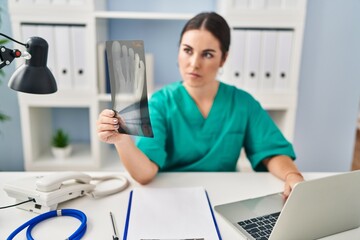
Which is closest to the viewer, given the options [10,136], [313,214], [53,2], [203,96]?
[313,214]

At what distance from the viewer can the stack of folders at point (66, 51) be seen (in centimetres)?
171

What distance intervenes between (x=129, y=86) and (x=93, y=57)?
1020mm

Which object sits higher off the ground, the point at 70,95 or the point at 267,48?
the point at 267,48

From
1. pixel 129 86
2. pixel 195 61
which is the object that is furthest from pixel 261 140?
pixel 129 86

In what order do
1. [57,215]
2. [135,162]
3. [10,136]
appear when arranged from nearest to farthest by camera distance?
[57,215] < [135,162] < [10,136]

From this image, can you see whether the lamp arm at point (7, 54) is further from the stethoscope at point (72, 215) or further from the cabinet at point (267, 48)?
the cabinet at point (267, 48)

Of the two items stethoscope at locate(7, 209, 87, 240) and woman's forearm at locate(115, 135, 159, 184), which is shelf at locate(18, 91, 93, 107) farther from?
stethoscope at locate(7, 209, 87, 240)

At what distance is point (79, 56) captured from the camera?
5.78ft

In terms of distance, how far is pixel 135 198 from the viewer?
→ 35.3 inches

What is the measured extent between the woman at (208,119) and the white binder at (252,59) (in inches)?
22.9

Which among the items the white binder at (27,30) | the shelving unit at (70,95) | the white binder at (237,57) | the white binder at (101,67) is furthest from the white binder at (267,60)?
the white binder at (27,30)

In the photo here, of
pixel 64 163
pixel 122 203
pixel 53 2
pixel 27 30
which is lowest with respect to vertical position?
pixel 64 163

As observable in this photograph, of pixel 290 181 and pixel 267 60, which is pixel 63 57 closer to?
pixel 267 60

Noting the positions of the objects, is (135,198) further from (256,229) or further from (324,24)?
(324,24)
